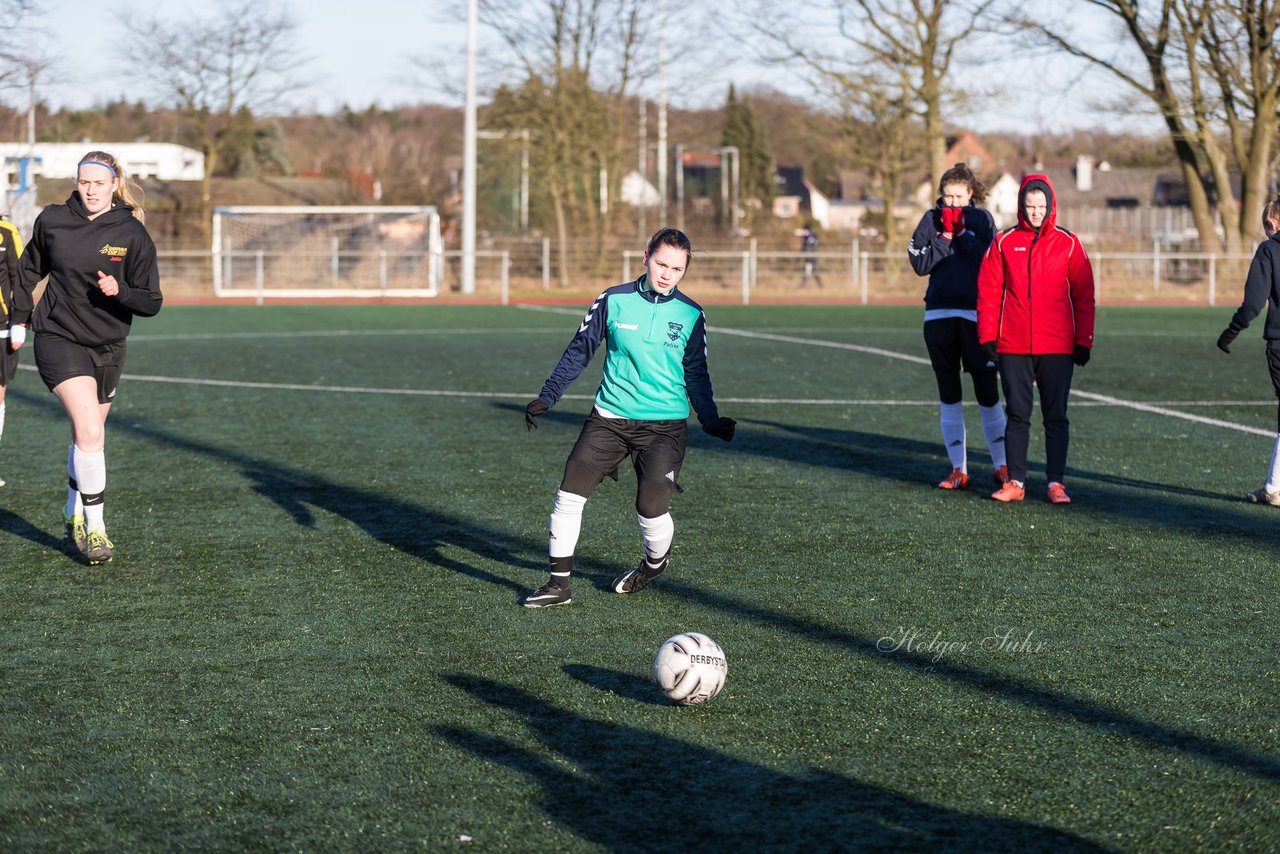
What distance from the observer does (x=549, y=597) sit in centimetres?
599

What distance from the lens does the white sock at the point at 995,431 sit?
9.03 metres

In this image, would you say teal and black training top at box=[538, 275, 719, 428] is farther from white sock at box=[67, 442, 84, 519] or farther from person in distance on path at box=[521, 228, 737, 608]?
white sock at box=[67, 442, 84, 519]

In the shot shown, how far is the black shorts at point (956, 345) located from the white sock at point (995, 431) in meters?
0.30

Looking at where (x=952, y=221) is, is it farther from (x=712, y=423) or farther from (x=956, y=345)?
(x=712, y=423)

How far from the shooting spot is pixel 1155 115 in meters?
35.4

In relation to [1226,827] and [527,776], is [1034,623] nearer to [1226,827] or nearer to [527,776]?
[1226,827]

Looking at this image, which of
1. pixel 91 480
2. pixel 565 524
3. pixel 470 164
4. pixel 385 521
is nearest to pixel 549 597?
pixel 565 524

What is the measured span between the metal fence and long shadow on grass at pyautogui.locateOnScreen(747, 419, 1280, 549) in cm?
2355

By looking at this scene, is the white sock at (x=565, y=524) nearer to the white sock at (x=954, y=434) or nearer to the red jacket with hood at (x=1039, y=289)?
the red jacket with hood at (x=1039, y=289)

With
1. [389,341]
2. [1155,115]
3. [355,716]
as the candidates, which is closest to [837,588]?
[355,716]

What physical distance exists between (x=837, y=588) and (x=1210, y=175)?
1376 inches

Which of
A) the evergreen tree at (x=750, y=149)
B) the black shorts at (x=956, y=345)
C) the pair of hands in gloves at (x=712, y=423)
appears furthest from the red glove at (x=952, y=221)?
the evergreen tree at (x=750, y=149)

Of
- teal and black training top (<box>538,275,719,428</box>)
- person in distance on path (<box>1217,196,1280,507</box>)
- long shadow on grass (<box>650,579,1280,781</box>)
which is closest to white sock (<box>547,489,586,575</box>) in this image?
teal and black training top (<box>538,275,719,428</box>)
